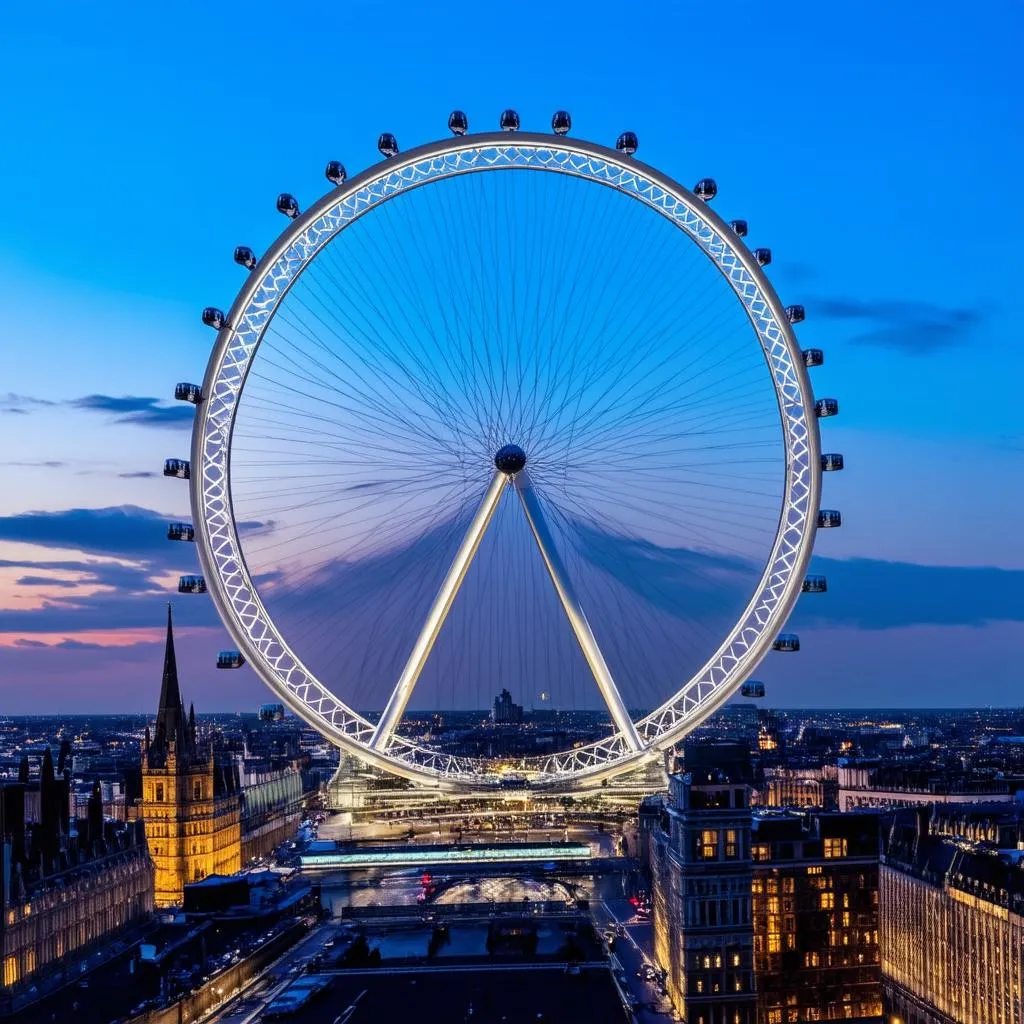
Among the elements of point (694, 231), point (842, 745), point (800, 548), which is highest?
point (694, 231)

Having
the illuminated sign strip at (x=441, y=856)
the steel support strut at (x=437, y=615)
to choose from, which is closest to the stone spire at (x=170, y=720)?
the illuminated sign strip at (x=441, y=856)

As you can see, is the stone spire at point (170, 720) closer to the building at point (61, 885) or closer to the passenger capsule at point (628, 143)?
the building at point (61, 885)

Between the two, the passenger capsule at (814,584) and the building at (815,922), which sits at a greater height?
the passenger capsule at (814,584)

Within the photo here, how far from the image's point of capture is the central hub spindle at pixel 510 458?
42375 millimetres

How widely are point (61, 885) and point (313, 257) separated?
25717 mm

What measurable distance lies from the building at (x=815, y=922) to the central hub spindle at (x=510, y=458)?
50.4ft

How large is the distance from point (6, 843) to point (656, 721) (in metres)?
21.6

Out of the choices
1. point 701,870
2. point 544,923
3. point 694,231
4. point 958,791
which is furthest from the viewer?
point 958,791

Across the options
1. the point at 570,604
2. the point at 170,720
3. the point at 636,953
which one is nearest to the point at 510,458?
the point at 570,604

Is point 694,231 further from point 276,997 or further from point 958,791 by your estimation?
point 958,791

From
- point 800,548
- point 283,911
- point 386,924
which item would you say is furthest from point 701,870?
point 283,911

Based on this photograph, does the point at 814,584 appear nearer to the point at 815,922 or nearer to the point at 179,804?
the point at 815,922

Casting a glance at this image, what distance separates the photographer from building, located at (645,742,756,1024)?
148 ft

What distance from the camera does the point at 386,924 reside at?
58031 mm
